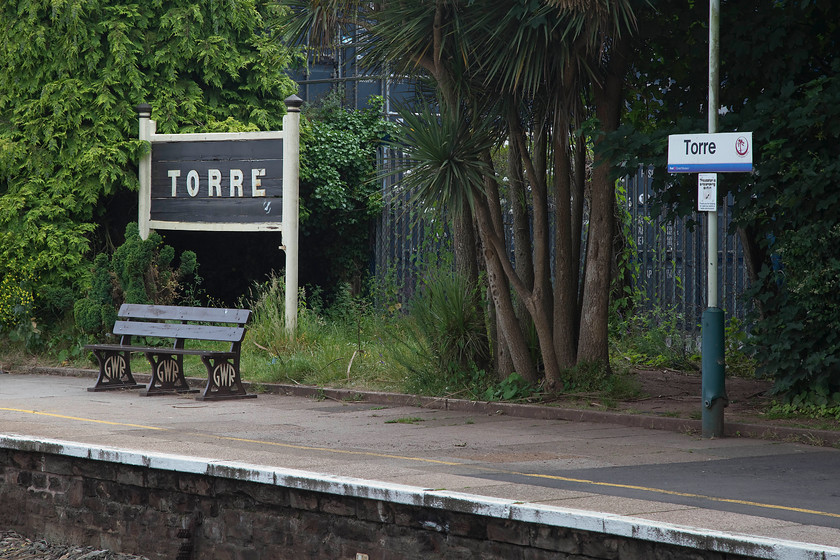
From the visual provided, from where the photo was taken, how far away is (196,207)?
638 inches

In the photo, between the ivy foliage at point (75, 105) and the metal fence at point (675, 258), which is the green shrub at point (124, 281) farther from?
the metal fence at point (675, 258)

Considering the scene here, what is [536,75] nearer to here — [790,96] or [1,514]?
[790,96]

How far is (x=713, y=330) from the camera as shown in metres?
9.35

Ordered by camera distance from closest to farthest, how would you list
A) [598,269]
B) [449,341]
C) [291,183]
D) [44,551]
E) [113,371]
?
1. [44,551]
2. [598,269]
3. [449,341]
4. [113,371]
5. [291,183]

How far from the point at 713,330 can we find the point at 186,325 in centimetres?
630

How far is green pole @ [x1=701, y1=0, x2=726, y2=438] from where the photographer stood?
920 cm

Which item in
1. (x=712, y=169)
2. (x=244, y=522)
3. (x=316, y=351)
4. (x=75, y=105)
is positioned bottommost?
(x=244, y=522)

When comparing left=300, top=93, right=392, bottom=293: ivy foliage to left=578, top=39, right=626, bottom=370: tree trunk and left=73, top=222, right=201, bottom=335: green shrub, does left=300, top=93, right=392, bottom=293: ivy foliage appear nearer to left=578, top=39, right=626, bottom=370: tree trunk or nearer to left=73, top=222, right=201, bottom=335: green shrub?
left=73, top=222, right=201, bottom=335: green shrub

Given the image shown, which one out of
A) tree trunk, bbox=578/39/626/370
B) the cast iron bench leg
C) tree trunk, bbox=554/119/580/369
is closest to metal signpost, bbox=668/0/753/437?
tree trunk, bbox=578/39/626/370

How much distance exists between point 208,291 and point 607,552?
582 inches

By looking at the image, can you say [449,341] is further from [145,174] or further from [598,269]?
[145,174]

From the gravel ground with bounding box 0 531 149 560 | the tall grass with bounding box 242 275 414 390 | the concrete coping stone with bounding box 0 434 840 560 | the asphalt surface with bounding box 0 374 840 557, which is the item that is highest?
the tall grass with bounding box 242 275 414 390

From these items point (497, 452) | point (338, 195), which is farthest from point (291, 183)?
point (497, 452)

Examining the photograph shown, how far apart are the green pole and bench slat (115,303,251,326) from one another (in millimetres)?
5298
